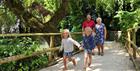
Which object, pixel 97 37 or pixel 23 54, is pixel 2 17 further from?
pixel 23 54

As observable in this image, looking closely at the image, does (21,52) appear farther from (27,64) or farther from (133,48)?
(133,48)

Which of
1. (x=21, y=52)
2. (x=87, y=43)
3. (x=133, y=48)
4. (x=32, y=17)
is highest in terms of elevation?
(x=32, y=17)

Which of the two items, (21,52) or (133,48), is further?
(133,48)

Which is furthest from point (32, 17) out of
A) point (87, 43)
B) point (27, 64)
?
point (87, 43)

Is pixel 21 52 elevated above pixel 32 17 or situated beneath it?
situated beneath

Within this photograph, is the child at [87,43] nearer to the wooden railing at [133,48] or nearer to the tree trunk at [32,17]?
the wooden railing at [133,48]

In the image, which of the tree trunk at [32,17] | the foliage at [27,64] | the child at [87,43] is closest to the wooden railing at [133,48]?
the child at [87,43]

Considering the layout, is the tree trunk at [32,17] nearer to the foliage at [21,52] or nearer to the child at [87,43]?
the foliage at [21,52]

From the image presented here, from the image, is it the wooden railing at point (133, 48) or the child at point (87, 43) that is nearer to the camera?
the child at point (87, 43)

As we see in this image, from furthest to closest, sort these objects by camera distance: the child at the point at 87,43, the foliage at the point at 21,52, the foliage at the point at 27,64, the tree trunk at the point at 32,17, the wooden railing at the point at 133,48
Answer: the tree trunk at the point at 32,17 → the wooden railing at the point at 133,48 → the child at the point at 87,43 → the foliage at the point at 21,52 → the foliage at the point at 27,64

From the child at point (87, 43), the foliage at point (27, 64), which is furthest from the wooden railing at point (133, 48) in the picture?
the foliage at point (27, 64)

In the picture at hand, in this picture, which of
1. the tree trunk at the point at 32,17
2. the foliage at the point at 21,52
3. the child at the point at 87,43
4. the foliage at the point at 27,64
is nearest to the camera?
the foliage at the point at 27,64

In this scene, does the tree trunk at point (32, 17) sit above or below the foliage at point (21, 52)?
above

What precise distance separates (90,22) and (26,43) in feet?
11.4
